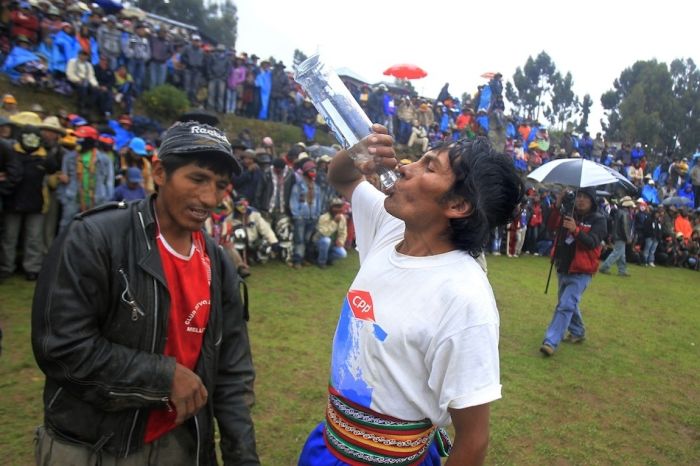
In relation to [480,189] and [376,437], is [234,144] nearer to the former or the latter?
[480,189]

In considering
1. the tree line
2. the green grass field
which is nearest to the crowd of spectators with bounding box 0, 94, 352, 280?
the green grass field

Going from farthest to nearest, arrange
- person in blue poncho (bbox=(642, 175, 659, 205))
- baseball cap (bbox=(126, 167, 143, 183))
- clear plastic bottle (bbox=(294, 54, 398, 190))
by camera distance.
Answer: person in blue poncho (bbox=(642, 175, 659, 205)) → baseball cap (bbox=(126, 167, 143, 183)) → clear plastic bottle (bbox=(294, 54, 398, 190))

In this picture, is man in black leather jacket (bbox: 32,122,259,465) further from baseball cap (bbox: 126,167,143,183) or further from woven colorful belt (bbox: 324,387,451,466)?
baseball cap (bbox: 126,167,143,183)

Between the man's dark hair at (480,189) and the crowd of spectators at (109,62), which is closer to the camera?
the man's dark hair at (480,189)

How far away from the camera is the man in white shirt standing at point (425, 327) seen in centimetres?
149

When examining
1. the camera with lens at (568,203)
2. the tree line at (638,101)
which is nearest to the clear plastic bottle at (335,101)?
the camera with lens at (568,203)

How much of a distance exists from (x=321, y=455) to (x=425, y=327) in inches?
27.9

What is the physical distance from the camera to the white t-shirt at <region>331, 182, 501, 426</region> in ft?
4.81

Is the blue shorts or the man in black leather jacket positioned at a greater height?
the man in black leather jacket

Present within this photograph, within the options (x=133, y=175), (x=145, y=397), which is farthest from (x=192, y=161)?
(x=133, y=175)

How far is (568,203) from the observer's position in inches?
254

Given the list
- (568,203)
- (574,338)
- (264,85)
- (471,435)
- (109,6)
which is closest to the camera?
(471,435)

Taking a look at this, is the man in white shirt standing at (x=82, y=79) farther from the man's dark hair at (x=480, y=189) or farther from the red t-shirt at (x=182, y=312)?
the man's dark hair at (x=480, y=189)

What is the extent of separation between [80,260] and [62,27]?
11.7 metres
